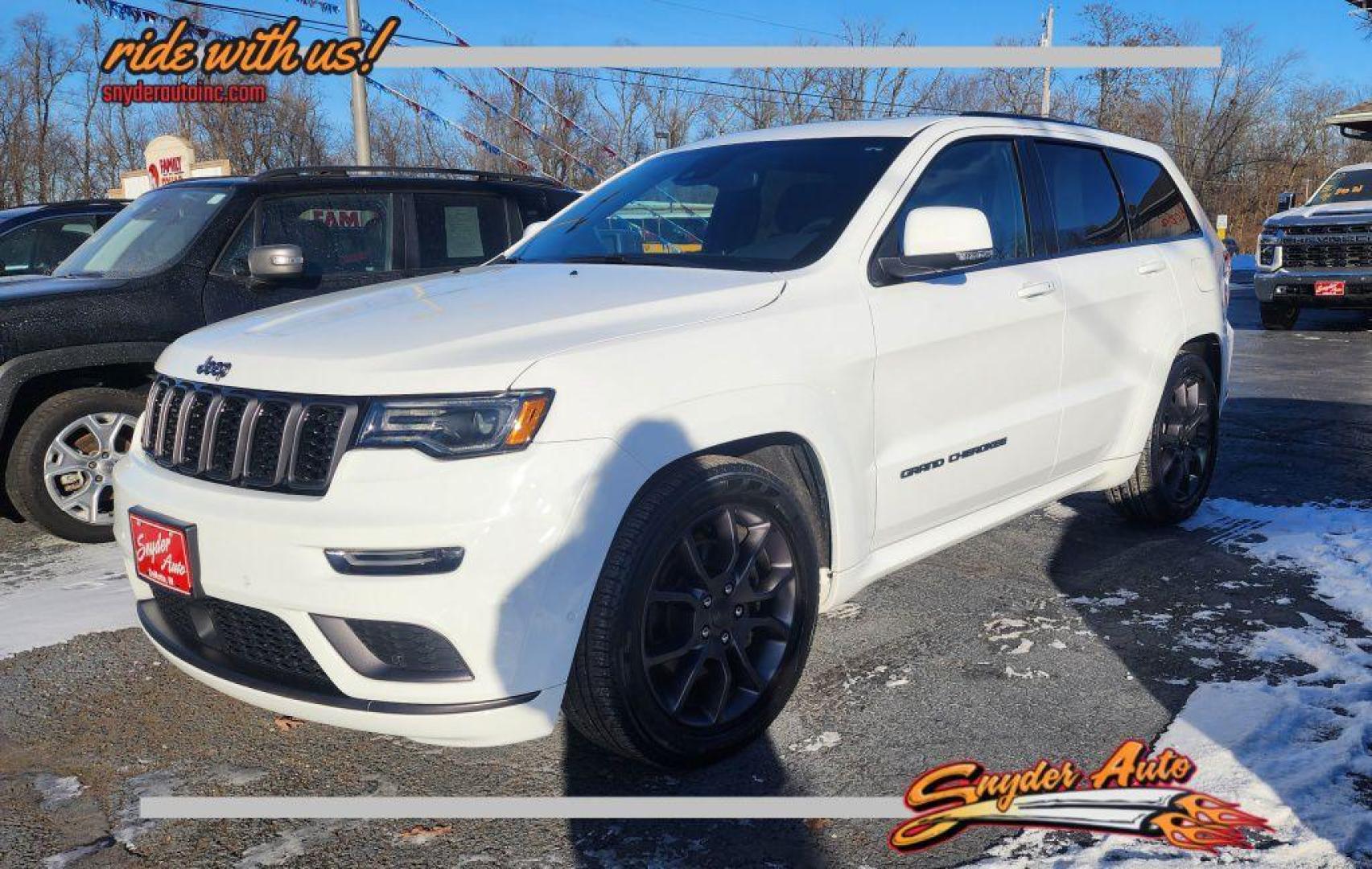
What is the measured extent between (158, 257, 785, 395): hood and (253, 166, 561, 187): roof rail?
247 cm

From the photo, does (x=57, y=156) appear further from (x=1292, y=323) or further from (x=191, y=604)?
(x=191, y=604)

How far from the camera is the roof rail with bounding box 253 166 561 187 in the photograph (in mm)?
5742

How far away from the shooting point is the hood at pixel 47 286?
16.1 ft

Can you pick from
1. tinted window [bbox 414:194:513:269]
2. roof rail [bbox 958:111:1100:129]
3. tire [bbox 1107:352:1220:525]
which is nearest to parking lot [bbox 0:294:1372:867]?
tire [bbox 1107:352:1220:525]

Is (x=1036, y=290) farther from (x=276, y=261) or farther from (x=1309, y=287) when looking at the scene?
(x=1309, y=287)

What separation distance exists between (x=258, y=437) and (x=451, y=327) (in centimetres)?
54

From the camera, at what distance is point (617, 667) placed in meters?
2.59

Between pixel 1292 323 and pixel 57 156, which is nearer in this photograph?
pixel 1292 323

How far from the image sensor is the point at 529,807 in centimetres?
275

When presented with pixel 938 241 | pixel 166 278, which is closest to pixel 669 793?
pixel 938 241

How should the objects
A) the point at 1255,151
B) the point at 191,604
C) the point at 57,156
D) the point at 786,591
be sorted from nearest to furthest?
the point at 191,604
the point at 786,591
the point at 57,156
the point at 1255,151

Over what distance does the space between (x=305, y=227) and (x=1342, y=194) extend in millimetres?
13805

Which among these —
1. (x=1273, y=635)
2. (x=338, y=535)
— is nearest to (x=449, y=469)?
(x=338, y=535)

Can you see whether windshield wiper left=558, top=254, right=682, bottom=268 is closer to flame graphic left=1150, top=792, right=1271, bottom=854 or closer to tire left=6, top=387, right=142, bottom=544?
flame graphic left=1150, top=792, right=1271, bottom=854
